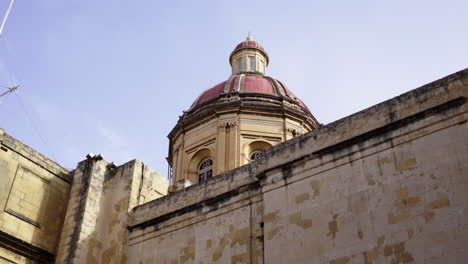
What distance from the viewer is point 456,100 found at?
35.7 ft

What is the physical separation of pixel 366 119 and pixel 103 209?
702 centimetres

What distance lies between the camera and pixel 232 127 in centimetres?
2456

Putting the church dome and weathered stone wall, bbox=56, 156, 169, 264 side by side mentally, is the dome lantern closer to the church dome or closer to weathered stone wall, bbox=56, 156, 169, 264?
the church dome

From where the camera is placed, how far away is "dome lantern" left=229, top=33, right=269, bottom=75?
30.0 m

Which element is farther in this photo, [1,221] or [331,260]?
[1,221]

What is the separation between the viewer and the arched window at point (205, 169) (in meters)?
24.7

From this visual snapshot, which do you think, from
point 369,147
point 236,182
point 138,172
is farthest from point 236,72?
point 369,147

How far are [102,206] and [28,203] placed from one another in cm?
183

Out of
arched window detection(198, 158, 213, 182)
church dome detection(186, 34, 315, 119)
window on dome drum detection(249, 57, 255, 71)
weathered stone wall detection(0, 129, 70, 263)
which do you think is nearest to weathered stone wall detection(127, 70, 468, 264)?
weathered stone wall detection(0, 129, 70, 263)

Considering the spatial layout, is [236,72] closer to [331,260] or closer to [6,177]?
[6,177]

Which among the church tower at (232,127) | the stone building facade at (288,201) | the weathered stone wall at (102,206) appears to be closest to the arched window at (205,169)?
the church tower at (232,127)

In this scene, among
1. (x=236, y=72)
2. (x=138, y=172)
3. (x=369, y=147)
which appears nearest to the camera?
(x=369, y=147)

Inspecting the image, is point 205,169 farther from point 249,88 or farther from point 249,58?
point 249,58

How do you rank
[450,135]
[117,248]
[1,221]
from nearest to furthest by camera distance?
1. [450,135]
2. [1,221]
3. [117,248]
